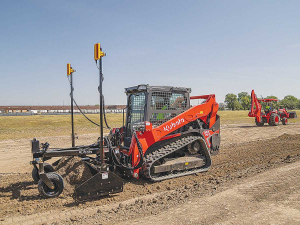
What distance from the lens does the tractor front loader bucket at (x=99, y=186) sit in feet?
17.2

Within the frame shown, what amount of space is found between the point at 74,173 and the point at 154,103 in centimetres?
278

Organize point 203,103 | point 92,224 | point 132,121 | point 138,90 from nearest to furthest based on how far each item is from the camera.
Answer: point 92,224
point 138,90
point 132,121
point 203,103

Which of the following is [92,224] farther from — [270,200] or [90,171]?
[270,200]

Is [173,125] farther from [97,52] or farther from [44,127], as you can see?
[44,127]

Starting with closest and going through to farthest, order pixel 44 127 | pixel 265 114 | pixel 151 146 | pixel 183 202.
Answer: pixel 183 202
pixel 151 146
pixel 265 114
pixel 44 127

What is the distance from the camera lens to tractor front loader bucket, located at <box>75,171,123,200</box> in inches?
206

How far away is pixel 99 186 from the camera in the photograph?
17.7ft

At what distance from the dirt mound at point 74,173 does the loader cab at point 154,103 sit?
1.76 meters

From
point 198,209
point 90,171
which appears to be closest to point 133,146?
point 90,171

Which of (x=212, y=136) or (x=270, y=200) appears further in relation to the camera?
(x=212, y=136)

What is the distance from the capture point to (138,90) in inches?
279

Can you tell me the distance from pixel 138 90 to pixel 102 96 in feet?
5.44

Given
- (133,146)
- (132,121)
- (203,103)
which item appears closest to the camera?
(133,146)

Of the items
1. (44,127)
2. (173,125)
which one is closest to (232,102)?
(44,127)
